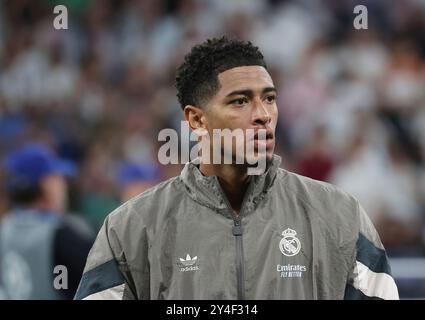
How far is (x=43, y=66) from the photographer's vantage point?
10367 millimetres

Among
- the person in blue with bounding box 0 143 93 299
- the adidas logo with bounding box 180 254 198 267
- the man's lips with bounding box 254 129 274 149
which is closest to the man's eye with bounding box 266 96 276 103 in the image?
the man's lips with bounding box 254 129 274 149

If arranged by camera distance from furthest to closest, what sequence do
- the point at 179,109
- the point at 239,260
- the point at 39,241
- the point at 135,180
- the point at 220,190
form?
the point at 179,109 → the point at 135,180 → the point at 39,241 → the point at 220,190 → the point at 239,260

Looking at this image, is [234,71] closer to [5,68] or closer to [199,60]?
[199,60]

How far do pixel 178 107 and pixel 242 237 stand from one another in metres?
5.82

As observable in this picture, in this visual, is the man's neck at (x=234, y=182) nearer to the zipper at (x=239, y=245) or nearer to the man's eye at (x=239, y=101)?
the zipper at (x=239, y=245)

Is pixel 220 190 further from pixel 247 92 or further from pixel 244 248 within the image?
pixel 247 92

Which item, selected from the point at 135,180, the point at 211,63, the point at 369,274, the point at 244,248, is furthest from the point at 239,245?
the point at 135,180

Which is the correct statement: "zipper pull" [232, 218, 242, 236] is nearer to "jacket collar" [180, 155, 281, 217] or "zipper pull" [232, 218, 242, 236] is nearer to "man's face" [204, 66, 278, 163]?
"jacket collar" [180, 155, 281, 217]

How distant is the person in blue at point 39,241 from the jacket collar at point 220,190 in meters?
2.13

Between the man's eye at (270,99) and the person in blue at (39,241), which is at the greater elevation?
the man's eye at (270,99)

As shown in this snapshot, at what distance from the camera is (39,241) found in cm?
570

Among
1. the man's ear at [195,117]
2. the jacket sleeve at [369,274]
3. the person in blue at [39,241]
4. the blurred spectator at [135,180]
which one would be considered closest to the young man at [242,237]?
the jacket sleeve at [369,274]

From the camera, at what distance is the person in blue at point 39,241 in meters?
5.66

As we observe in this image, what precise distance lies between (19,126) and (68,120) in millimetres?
481
